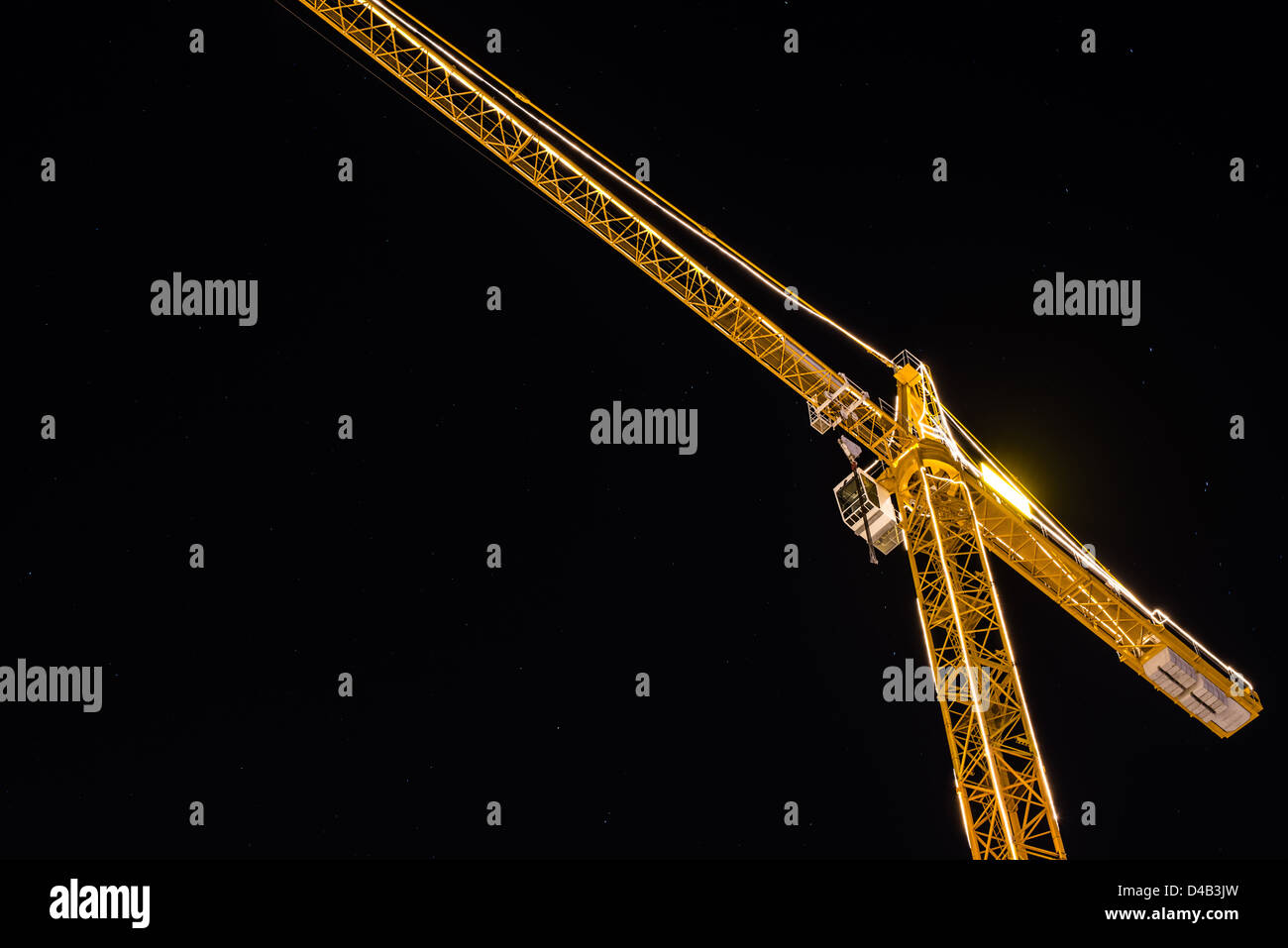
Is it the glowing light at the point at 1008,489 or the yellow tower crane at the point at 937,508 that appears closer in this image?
the yellow tower crane at the point at 937,508

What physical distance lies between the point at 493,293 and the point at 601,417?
7268 millimetres

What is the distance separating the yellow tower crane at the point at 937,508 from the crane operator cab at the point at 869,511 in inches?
1.7

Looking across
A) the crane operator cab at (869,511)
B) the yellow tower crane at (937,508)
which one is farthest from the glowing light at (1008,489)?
the crane operator cab at (869,511)

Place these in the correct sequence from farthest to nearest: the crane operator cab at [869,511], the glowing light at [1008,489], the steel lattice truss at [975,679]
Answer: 1. the glowing light at [1008,489]
2. the crane operator cab at [869,511]
3. the steel lattice truss at [975,679]

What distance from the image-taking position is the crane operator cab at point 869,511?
40.8 meters

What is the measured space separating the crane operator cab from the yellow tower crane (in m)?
0.04

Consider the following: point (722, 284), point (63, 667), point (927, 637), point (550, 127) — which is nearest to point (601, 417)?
point (722, 284)

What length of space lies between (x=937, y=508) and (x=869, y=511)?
2.23 meters

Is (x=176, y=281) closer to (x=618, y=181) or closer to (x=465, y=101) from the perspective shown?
(x=465, y=101)

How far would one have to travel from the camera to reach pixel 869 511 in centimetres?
4081

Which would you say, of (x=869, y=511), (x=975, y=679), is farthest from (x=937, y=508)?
(x=975, y=679)

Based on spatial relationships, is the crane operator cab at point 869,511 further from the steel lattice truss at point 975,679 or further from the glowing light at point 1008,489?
the glowing light at point 1008,489

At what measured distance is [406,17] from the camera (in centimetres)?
4922

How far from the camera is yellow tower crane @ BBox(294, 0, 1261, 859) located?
38469mm
